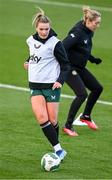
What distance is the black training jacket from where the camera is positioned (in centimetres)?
1330

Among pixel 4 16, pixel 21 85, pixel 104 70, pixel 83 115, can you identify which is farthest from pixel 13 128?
pixel 4 16

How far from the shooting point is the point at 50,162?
10820mm

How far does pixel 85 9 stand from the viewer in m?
13.2

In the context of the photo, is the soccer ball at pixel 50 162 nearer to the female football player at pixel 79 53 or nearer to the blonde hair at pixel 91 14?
the female football player at pixel 79 53

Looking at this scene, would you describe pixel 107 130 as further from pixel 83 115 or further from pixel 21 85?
pixel 21 85

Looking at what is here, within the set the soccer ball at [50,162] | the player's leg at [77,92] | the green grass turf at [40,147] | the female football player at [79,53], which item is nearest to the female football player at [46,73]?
the soccer ball at [50,162]

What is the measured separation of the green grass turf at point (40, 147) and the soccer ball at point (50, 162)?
0.31ft

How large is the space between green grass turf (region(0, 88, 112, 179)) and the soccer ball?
0.09 meters

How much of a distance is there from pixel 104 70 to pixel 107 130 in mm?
6651

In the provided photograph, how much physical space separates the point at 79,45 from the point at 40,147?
7.33 feet

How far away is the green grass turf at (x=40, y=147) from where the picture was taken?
10789mm

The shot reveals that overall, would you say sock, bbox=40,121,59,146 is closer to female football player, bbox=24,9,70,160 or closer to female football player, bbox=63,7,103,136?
female football player, bbox=24,9,70,160

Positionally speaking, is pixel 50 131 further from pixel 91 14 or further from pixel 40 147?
pixel 91 14

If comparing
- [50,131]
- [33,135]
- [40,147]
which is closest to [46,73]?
[50,131]
